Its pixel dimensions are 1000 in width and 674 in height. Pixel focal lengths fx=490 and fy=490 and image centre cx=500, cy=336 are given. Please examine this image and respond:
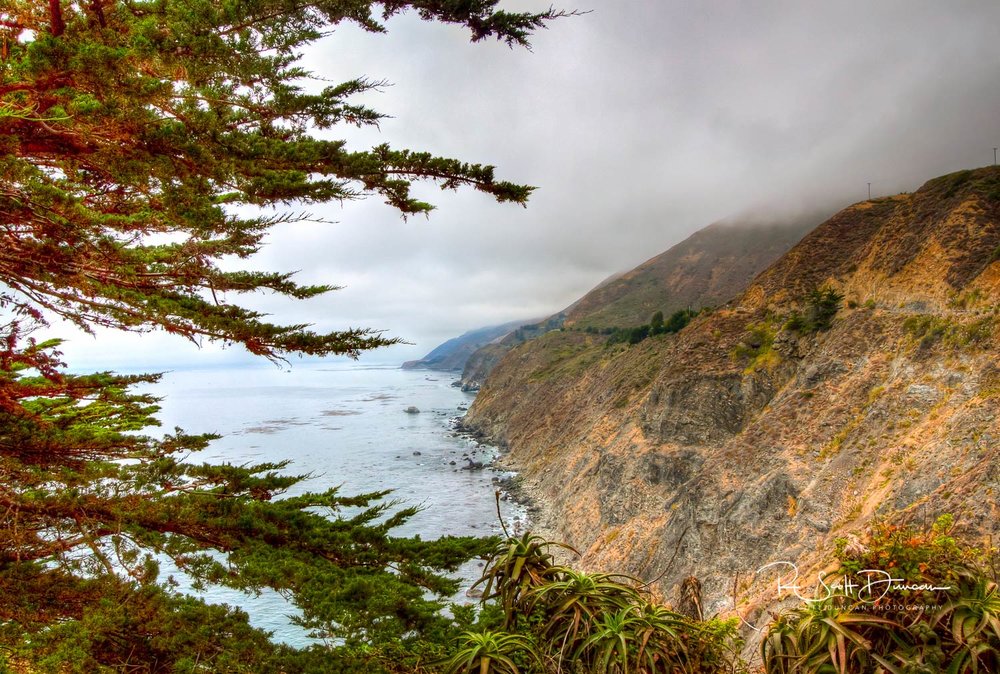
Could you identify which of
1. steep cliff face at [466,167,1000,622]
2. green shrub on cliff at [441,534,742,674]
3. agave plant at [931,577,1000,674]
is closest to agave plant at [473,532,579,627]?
green shrub on cliff at [441,534,742,674]

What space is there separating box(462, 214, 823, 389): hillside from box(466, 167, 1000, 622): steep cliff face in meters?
71.2

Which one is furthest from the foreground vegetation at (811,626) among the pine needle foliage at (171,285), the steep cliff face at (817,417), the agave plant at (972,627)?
the steep cliff face at (817,417)

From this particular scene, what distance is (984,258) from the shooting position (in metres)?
22.3

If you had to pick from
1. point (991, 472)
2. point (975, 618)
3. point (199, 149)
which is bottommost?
point (991, 472)

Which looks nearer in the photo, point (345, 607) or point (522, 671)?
point (522, 671)

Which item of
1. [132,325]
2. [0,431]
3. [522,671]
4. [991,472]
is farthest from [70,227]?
[991,472]

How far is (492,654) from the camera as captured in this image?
2.29 m

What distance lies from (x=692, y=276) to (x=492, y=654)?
488 ft

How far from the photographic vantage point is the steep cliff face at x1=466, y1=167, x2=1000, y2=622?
17594mm

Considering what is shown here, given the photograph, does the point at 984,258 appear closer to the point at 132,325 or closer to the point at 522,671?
the point at 522,671

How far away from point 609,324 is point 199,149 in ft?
359

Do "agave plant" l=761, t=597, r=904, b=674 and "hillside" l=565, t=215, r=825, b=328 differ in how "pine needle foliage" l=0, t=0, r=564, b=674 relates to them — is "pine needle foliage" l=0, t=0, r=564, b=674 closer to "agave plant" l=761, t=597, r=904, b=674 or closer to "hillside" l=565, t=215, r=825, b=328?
"agave plant" l=761, t=597, r=904, b=674

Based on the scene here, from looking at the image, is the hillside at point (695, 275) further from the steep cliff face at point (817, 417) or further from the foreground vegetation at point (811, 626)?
the foreground vegetation at point (811, 626)

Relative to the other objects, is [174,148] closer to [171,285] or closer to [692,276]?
[171,285]
